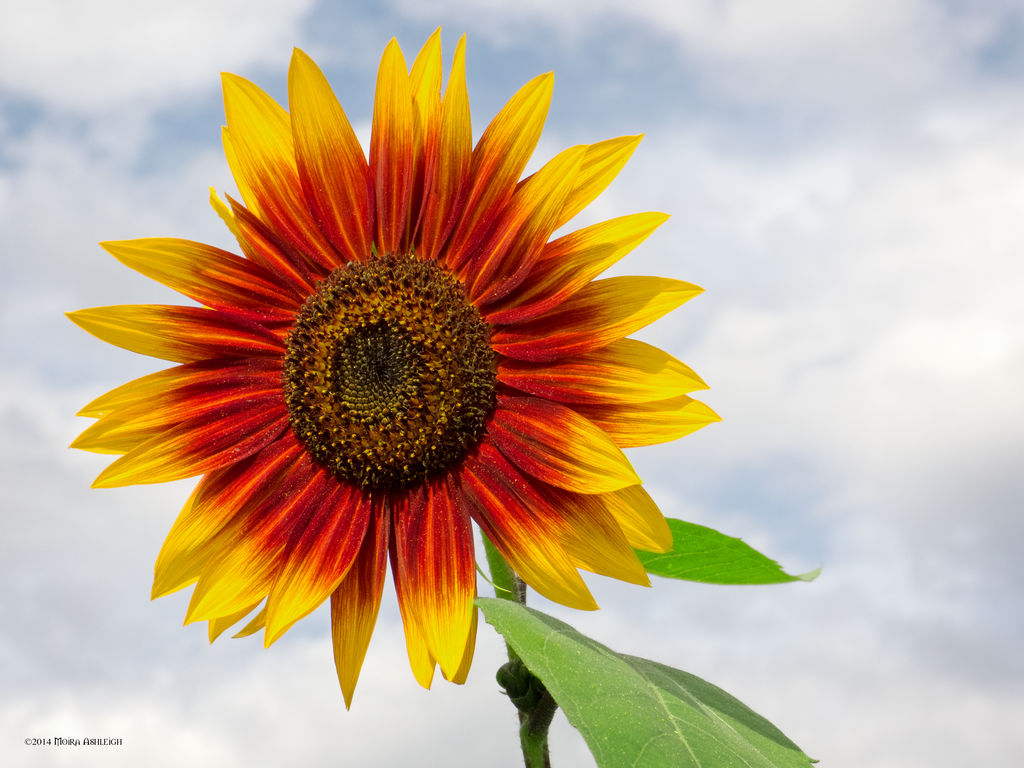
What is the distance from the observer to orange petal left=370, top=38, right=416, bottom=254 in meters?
2.35

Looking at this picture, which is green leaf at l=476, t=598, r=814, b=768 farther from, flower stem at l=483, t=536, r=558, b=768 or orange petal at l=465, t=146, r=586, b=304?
orange petal at l=465, t=146, r=586, b=304

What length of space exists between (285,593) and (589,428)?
824 mm

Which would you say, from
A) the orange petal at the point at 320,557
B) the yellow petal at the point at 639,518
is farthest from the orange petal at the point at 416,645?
the yellow petal at the point at 639,518

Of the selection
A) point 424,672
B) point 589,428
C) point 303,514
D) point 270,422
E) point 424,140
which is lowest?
point 424,672

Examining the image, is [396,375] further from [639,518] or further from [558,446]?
[639,518]

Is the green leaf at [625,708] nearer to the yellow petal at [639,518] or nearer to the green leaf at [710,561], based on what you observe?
the yellow petal at [639,518]

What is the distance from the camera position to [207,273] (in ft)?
8.23

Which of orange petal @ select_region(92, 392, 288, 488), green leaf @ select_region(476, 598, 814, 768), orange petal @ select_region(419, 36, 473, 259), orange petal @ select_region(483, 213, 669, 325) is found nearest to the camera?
green leaf @ select_region(476, 598, 814, 768)

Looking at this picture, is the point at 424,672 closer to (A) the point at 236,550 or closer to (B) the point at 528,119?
(A) the point at 236,550

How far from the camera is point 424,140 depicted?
2375mm

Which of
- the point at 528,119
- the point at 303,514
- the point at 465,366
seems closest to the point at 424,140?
the point at 528,119

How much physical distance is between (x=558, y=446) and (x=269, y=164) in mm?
1073

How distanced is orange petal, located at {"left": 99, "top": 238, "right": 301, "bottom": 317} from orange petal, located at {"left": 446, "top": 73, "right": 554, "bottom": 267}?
516 mm

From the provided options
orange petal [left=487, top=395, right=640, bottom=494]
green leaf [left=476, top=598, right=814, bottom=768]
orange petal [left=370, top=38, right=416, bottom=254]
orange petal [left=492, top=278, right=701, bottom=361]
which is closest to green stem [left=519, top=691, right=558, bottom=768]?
green leaf [left=476, top=598, right=814, bottom=768]
